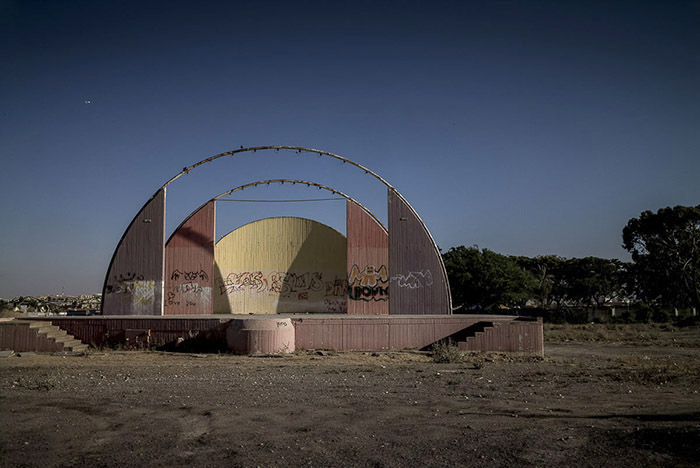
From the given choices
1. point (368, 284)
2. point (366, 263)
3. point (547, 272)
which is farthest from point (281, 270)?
point (547, 272)

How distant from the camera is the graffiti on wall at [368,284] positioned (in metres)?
25.0

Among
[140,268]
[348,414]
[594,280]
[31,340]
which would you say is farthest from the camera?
[594,280]

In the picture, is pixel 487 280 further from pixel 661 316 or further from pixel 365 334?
pixel 365 334

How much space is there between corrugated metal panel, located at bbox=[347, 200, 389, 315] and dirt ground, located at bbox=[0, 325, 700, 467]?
787 cm

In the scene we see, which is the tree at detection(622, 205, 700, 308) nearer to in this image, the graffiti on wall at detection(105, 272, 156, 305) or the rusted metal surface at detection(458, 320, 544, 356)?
the rusted metal surface at detection(458, 320, 544, 356)

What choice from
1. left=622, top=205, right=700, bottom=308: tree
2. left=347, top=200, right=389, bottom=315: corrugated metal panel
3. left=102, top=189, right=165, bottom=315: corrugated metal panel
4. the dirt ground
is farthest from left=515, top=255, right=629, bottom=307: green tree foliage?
the dirt ground

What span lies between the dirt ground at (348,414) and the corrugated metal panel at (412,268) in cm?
727

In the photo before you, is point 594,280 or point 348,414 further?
point 594,280

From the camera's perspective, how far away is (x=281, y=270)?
28344 mm

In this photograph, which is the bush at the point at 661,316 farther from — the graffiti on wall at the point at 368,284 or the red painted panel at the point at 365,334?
the red painted panel at the point at 365,334

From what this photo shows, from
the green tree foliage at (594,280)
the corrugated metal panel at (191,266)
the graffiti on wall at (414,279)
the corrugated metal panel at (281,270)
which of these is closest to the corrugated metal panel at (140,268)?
the corrugated metal panel at (191,266)

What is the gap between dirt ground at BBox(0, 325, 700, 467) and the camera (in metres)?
7.04

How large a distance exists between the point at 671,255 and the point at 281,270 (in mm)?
34624

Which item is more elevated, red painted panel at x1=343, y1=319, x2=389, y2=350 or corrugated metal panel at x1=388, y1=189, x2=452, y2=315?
corrugated metal panel at x1=388, y1=189, x2=452, y2=315
